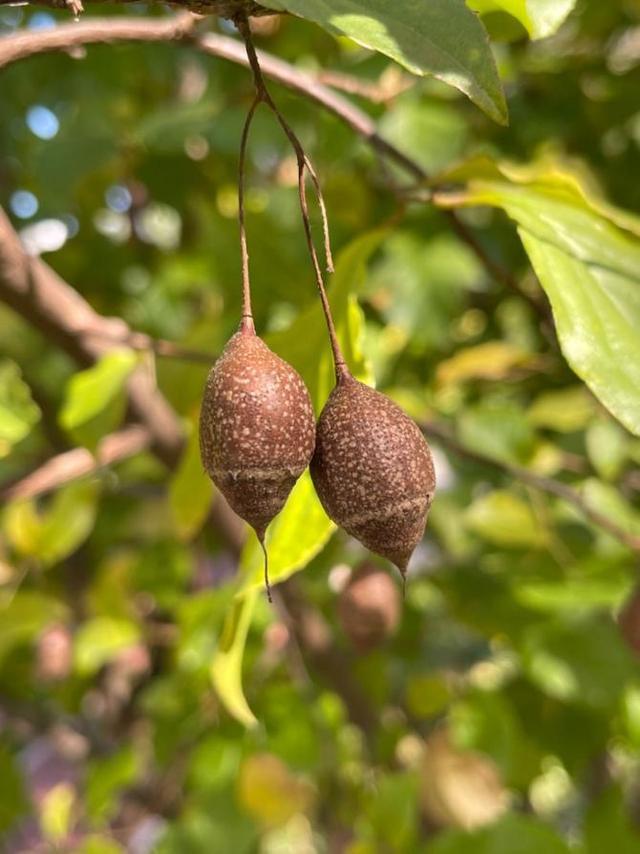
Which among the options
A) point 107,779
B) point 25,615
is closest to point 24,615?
point 25,615

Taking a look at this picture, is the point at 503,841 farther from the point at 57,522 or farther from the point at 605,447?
the point at 57,522

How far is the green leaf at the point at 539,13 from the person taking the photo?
489 millimetres

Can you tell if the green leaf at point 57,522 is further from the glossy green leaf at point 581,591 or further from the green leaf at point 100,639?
the glossy green leaf at point 581,591

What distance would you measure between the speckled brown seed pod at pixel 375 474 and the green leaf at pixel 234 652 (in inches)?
6.5

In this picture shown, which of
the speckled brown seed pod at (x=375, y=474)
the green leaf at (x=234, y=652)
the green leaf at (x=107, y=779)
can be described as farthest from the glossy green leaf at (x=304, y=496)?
the green leaf at (x=107, y=779)

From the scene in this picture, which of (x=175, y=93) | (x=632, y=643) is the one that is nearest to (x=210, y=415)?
(x=632, y=643)

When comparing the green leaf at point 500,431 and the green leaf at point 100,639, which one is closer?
the green leaf at point 500,431

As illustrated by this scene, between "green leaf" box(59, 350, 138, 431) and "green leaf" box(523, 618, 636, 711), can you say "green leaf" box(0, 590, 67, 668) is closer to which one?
"green leaf" box(59, 350, 138, 431)

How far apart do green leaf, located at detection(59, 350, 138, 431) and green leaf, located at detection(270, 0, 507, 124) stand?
48cm

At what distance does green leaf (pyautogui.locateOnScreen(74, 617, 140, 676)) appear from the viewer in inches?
44.6

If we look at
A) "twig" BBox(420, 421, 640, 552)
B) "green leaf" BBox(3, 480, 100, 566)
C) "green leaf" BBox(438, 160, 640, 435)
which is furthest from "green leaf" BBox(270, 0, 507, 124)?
"green leaf" BBox(3, 480, 100, 566)

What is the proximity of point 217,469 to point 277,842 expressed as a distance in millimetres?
3293

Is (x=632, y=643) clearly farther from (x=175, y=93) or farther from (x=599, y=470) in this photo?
(x=175, y=93)

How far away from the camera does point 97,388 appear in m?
0.80
